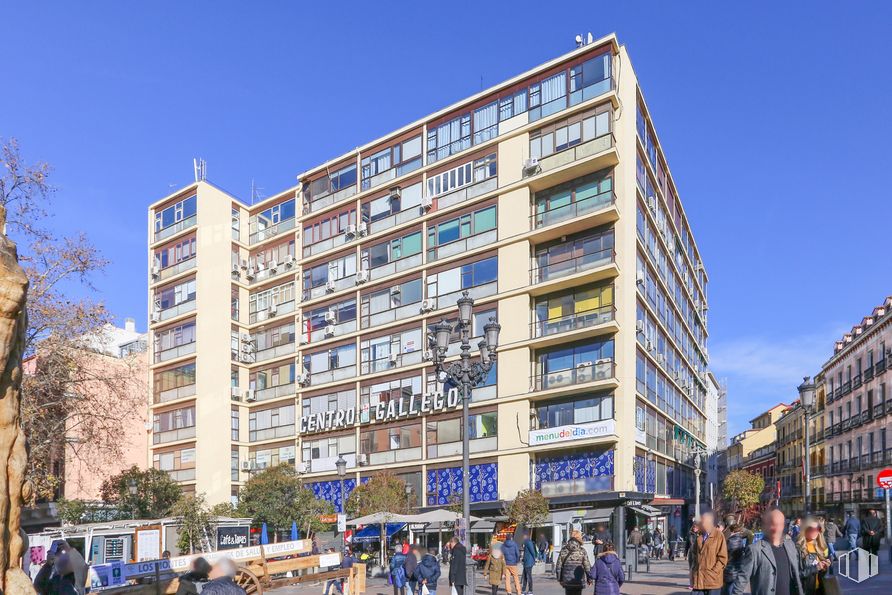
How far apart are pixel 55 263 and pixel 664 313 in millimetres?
31628

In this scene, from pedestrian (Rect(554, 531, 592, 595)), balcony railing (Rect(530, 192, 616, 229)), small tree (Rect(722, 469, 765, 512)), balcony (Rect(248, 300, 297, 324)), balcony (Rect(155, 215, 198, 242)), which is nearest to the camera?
pedestrian (Rect(554, 531, 592, 595))

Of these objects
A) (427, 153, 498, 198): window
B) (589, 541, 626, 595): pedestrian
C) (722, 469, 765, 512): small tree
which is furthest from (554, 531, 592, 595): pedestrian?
(722, 469, 765, 512): small tree

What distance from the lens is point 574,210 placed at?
36.9 metres

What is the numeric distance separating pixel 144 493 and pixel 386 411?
40.6 feet

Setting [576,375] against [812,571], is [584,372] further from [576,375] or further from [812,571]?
[812,571]

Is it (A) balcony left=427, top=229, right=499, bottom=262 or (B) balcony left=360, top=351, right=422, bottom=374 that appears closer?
(A) balcony left=427, top=229, right=499, bottom=262

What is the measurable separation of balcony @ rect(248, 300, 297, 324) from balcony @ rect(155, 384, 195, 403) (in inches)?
205

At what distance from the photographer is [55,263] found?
2173 cm

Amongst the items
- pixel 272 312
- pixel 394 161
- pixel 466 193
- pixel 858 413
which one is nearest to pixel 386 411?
pixel 466 193

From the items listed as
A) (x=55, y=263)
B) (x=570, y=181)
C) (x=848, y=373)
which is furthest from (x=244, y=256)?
(x=848, y=373)

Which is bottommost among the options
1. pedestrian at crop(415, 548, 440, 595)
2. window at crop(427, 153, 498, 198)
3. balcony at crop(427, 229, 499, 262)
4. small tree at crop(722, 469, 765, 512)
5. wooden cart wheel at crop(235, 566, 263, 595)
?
small tree at crop(722, 469, 765, 512)

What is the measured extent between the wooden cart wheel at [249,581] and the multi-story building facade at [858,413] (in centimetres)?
4156

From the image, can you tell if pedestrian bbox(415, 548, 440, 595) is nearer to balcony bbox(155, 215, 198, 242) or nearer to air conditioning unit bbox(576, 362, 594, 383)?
air conditioning unit bbox(576, 362, 594, 383)

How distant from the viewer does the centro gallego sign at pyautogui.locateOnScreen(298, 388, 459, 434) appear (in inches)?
1560
